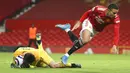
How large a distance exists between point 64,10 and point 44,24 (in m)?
2.11

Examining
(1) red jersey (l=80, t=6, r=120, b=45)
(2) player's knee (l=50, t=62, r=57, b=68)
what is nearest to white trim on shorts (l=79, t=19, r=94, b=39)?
(1) red jersey (l=80, t=6, r=120, b=45)

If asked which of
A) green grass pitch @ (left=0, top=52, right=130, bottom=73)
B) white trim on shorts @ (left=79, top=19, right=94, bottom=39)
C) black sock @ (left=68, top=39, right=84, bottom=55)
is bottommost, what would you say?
green grass pitch @ (left=0, top=52, right=130, bottom=73)

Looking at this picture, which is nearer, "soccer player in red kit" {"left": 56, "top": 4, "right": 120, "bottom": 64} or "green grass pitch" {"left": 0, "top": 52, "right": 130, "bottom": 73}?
"green grass pitch" {"left": 0, "top": 52, "right": 130, "bottom": 73}

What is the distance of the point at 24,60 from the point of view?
342 inches

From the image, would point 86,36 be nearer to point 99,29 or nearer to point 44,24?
point 99,29

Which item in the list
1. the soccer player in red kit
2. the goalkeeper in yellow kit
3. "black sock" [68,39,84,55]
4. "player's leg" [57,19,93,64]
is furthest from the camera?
"black sock" [68,39,84,55]

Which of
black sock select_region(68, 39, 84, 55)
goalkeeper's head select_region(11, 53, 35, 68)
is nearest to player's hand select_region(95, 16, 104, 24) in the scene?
black sock select_region(68, 39, 84, 55)

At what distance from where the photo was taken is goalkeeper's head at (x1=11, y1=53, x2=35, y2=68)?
8578mm

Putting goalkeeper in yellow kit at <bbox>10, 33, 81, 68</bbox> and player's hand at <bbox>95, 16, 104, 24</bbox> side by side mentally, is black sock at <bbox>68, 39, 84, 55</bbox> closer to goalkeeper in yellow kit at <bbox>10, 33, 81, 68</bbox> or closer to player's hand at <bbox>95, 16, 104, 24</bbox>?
goalkeeper in yellow kit at <bbox>10, 33, 81, 68</bbox>

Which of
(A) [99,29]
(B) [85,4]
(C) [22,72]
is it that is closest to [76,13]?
(B) [85,4]

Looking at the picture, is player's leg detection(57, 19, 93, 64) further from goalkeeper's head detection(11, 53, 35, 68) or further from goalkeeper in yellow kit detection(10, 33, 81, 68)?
goalkeeper's head detection(11, 53, 35, 68)

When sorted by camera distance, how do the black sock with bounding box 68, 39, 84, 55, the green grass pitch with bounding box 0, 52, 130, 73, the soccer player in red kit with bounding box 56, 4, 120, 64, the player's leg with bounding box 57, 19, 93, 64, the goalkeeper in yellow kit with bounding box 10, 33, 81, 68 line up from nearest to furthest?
the green grass pitch with bounding box 0, 52, 130, 73 → the goalkeeper in yellow kit with bounding box 10, 33, 81, 68 → the soccer player in red kit with bounding box 56, 4, 120, 64 → the player's leg with bounding box 57, 19, 93, 64 → the black sock with bounding box 68, 39, 84, 55

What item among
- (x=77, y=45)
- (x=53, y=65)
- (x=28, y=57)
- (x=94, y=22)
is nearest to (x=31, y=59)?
(x=28, y=57)

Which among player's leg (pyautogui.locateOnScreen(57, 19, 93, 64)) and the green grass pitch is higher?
player's leg (pyautogui.locateOnScreen(57, 19, 93, 64))
